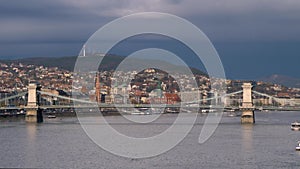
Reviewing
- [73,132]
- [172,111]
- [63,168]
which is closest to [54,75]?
[172,111]

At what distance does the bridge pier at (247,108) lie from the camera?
6794cm

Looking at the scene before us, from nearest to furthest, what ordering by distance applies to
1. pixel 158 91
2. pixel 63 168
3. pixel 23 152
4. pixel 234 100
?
1. pixel 63 168
2. pixel 23 152
3. pixel 234 100
4. pixel 158 91

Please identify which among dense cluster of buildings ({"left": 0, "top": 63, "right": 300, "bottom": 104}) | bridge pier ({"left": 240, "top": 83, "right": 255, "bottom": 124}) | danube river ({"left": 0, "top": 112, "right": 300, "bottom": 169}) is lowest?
danube river ({"left": 0, "top": 112, "right": 300, "bottom": 169})

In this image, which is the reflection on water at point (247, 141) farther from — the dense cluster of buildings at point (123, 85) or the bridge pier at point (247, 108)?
the dense cluster of buildings at point (123, 85)

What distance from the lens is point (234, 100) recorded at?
3533 inches

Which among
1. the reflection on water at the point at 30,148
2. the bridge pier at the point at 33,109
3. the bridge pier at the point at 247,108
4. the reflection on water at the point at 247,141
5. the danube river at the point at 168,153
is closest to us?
the danube river at the point at 168,153

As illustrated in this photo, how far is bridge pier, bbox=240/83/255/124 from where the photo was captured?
223 feet

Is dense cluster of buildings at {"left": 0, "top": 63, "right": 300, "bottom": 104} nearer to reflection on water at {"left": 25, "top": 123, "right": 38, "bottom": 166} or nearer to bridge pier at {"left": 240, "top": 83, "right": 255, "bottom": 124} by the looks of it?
bridge pier at {"left": 240, "top": 83, "right": 255, "bottom": 124}

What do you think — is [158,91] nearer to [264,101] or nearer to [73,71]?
[264,101]

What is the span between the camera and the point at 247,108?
229 ft

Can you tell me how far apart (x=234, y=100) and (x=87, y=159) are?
5691cm

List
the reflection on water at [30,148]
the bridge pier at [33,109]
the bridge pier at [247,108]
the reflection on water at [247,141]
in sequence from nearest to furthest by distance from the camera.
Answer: the reflection on water at [30,148] < the reflection on water at [247,141] < the bridge pier at [247,108] < the bridge pier at [33,109]

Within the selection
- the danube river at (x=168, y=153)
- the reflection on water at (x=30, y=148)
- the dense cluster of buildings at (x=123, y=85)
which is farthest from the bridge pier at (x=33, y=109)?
the dense cluster of buildings at (x=123, y=85)

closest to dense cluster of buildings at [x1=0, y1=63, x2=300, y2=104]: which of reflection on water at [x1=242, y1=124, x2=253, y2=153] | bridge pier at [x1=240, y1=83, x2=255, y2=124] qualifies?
bridge pier at [x1=240, y1=83, x2=255, y2=124]
